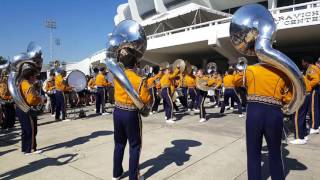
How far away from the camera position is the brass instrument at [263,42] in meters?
3.22

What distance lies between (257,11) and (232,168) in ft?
8.39

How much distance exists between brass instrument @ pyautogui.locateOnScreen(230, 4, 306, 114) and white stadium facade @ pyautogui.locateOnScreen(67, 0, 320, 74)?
7935 mm

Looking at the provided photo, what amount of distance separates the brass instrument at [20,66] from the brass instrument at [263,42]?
13.7ft

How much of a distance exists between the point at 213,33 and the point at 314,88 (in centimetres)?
1856

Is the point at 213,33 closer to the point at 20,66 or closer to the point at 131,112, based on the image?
the point at 20,66

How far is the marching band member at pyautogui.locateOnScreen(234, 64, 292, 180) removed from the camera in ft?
11.0

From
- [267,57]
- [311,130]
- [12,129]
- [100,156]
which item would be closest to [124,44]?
[267,57]

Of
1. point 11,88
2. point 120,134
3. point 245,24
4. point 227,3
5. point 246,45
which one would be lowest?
point 120,134

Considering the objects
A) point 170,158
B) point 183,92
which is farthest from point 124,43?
point 183,92

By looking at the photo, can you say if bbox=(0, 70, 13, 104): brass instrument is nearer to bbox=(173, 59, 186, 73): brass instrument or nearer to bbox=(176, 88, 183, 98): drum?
bbox=(173, 59, 186, 73): brass instrument

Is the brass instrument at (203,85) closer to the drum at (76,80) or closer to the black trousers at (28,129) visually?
the drum at (76,80)

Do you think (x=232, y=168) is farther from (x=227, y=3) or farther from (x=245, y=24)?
(x=227, y=3)

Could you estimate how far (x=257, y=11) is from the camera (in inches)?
139

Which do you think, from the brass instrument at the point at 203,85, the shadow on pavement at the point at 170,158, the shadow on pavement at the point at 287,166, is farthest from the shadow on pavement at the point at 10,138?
the shadow on pavement at the point at 287,166
